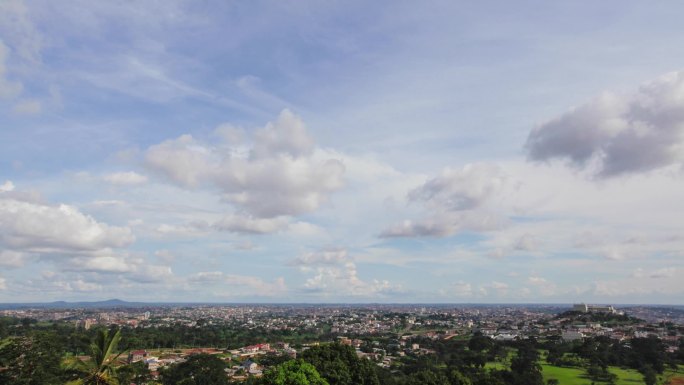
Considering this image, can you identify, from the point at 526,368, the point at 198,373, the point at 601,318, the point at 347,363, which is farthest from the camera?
the point at 601,318

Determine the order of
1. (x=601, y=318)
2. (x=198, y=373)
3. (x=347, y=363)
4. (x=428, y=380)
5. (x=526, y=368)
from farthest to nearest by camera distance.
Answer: (x=601, y=318)
(x=526, y=368)
(x=198, y=373)
(x=347, y=363)
(x=428, y=380)

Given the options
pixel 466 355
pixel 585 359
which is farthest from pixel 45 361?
pixel 585 359

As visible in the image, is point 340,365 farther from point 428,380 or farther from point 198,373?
point 198,373

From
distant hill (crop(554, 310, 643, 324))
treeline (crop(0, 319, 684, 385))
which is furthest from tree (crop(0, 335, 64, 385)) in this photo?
distant hill (crop(554, 310, 643, 324))

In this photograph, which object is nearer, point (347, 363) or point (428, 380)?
point (428, 380)

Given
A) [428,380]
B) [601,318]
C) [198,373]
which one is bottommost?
[601,318]

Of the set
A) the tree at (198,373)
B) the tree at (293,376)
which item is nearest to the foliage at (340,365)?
the tree at (293,376)

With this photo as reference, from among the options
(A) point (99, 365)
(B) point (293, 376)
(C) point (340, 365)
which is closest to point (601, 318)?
(C) point (340, 365)
